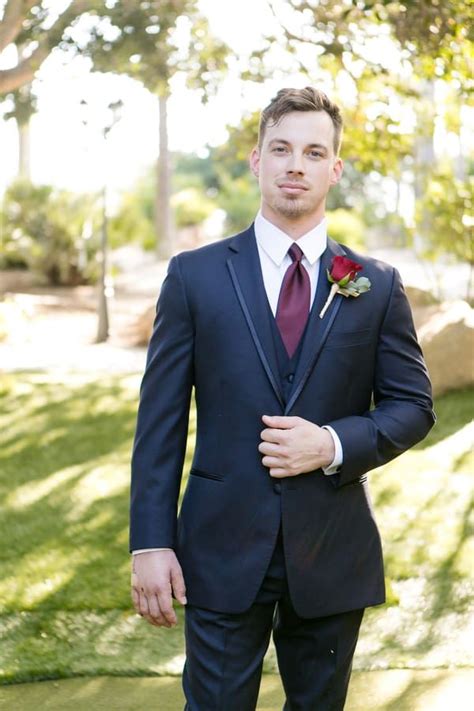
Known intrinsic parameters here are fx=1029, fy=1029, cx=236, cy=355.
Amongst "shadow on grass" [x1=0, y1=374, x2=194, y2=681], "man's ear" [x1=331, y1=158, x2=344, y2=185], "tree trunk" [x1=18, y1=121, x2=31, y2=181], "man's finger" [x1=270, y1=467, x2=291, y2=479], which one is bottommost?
"shadow on grass" [x1=0, y1=374, x2=194, y2=681]

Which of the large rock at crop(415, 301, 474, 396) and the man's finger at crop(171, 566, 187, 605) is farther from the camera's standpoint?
the large rock at crop(415, 301, 474, 396)

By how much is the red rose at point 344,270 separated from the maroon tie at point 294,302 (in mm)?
64

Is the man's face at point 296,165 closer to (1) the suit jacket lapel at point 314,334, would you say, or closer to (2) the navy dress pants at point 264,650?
(1) the suit jacket lapel at point 314,334

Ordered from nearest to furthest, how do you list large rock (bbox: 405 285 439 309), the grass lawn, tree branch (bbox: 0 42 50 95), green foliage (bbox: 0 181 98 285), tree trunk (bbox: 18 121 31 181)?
the grass lawn
tree branch (bbox: 0 42 50 95)
large rock (bbox: 405 285 439 309)
green foliage (bbox: 0 181 98 285)
tree trunk (bbox: 18 121 31 181)

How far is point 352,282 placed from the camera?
2127 millimetres

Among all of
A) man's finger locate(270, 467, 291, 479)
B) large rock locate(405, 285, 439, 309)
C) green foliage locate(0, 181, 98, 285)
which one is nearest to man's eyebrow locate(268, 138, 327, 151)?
man's finger locate(270, 467, 291, 479)

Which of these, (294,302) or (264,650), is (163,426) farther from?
(264,650)

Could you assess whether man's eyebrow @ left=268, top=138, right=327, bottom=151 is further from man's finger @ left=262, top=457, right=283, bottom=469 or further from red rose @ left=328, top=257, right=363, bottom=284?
man's finger @ left=262, top=457, right=283, bottom=469

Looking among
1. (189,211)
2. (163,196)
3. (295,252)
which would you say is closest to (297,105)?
(295,252)

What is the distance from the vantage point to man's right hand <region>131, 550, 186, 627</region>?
6.73ft

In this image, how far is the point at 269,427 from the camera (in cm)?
207

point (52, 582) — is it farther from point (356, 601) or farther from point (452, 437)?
point (452, 437)

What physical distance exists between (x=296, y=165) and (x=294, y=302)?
0.92ft

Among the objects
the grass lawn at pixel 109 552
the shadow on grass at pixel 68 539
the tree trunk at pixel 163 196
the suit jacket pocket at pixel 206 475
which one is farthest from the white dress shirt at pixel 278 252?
the tree trunk at pixel 163 196
